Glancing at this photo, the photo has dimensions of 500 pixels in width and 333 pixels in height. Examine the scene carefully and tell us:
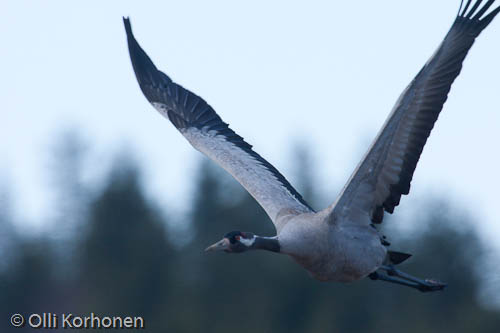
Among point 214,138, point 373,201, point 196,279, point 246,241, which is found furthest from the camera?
point 196,279

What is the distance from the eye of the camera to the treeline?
1145 inches

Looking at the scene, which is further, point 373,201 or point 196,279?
point 196,279

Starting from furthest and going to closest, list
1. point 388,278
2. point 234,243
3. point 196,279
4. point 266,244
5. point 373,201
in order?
point 196,279, point 388,278, point 373,201, point 266,244, point 234,243

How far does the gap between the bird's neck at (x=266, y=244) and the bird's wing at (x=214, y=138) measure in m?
0.85

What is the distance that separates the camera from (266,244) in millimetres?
13195

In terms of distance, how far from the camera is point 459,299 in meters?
28.8

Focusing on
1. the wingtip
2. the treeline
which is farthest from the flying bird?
the treeline

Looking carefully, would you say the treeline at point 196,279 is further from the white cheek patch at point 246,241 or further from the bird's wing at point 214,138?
the white cheek patch at point 246,241

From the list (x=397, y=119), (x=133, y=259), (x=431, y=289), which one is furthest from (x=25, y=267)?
(x=397, y=119)

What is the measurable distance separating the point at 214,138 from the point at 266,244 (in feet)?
12.2

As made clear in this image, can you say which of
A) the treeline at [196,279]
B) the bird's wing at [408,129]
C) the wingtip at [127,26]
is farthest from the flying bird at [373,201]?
the treeline at [196,279]

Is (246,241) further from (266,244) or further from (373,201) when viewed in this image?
(373,201)

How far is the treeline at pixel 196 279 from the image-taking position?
1145 inches

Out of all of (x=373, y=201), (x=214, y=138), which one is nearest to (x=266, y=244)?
(x=373, y=201)
